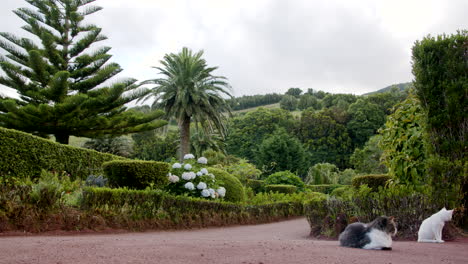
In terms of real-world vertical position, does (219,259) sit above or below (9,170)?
below

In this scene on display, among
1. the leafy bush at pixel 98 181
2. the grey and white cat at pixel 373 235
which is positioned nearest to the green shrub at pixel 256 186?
the leafy bush at pixel 98 181

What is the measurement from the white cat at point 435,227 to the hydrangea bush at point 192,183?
533cm

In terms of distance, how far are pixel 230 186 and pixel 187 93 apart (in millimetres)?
10245

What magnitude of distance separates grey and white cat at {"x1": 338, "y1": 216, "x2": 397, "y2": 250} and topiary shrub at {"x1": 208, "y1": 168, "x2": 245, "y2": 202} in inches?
256

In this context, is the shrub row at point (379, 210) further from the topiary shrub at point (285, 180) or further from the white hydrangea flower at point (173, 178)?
the topiary shrub at point (285, 180)

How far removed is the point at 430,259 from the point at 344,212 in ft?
9.19

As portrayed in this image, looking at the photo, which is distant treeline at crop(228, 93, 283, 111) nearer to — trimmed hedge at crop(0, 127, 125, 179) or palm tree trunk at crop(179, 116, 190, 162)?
palm tree trunk at crop(179, 116, 190, 162)

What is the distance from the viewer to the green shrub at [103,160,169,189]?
9.29m

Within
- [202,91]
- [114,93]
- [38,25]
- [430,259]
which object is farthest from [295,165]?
[430,259]

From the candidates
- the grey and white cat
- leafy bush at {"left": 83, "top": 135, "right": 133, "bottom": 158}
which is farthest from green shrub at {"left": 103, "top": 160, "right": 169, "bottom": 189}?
leafy bush at {"left": 83, "top": 135, "right": 133, "bottom": 158}

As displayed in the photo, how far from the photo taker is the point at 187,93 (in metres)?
20.4

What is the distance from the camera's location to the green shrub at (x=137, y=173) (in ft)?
30.5

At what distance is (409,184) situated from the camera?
7426 mm

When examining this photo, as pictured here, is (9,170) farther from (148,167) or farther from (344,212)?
(344,212)
